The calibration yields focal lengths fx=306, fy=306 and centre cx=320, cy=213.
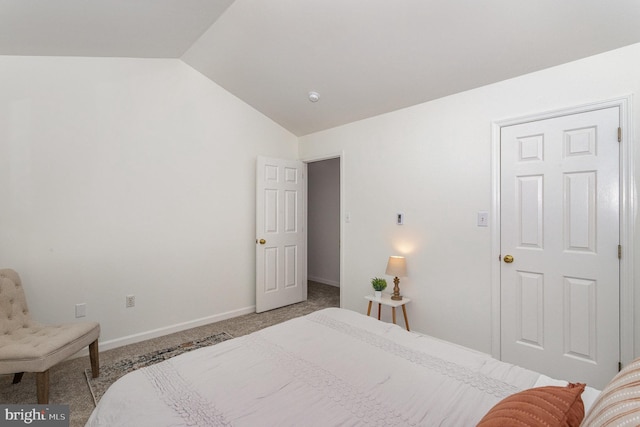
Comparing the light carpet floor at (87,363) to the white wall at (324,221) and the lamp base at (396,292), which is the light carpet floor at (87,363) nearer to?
the white wall at (324,221)

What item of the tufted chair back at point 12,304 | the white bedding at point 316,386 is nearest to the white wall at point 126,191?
the tufted chair back at point 12,304

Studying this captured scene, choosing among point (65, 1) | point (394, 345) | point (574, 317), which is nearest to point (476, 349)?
point (574, 317)

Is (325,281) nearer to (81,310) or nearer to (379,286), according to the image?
(379,286)

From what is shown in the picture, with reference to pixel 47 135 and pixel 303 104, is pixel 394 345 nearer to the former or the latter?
pixel 303 104

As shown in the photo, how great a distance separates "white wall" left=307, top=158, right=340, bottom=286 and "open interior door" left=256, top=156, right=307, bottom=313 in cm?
113

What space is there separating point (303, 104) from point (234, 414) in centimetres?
321

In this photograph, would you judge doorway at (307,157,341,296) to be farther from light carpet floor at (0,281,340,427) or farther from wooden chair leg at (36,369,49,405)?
wooden chair leg at (36,369,49,405)

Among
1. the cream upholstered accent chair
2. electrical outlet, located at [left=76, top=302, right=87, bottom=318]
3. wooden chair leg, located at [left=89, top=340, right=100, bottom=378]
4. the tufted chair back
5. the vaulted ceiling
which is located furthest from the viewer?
electrical outlet, located at [left=76, top=302, right=87, bottom=318]

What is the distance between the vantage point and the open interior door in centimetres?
388

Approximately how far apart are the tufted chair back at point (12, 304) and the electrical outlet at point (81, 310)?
0.44 metres

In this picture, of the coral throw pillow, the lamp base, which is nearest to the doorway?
the lamp base

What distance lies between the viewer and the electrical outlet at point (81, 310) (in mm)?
2777

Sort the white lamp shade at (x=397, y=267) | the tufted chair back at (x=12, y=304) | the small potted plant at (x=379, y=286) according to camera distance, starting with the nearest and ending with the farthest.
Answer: the tufted chair back at (x=12, y=304)
the white lamp shade at (x=397, y=267)
the small potted plant at (x=379, y=286)

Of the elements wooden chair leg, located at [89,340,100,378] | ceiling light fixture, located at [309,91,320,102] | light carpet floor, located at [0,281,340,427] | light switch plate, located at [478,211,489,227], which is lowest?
light carpet floor, located at [0,281,340,427]
